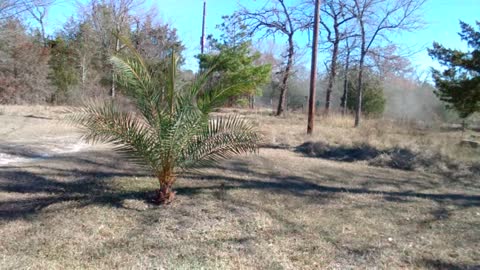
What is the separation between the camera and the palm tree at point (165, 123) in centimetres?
500

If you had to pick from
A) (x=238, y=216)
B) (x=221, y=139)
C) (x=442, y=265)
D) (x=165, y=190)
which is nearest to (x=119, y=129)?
(x=165, y=190)

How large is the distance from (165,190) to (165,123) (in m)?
0.99

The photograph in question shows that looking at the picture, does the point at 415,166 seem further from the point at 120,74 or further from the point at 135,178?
the point at 120,74

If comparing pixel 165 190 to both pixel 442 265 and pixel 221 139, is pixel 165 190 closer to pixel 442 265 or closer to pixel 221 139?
pixel 221 139

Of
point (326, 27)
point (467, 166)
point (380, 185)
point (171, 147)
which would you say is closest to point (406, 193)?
point (380, 185)

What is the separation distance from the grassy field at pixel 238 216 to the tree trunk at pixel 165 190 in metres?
0.14

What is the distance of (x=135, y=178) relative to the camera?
22.7 feet

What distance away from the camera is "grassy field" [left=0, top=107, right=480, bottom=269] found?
12.8 ft

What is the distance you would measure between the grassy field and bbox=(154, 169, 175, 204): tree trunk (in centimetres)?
14

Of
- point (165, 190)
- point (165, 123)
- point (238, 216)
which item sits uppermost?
point (165, 123)

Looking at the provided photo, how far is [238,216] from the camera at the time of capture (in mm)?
5172

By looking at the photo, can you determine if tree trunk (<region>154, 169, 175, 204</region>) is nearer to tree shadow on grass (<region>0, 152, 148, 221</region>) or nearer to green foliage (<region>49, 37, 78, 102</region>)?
tree shadow on grass (<region>0, 152, 148, 221</region>)

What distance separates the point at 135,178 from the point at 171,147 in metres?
2.20

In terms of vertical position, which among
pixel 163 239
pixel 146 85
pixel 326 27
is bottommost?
pixel 163 239
